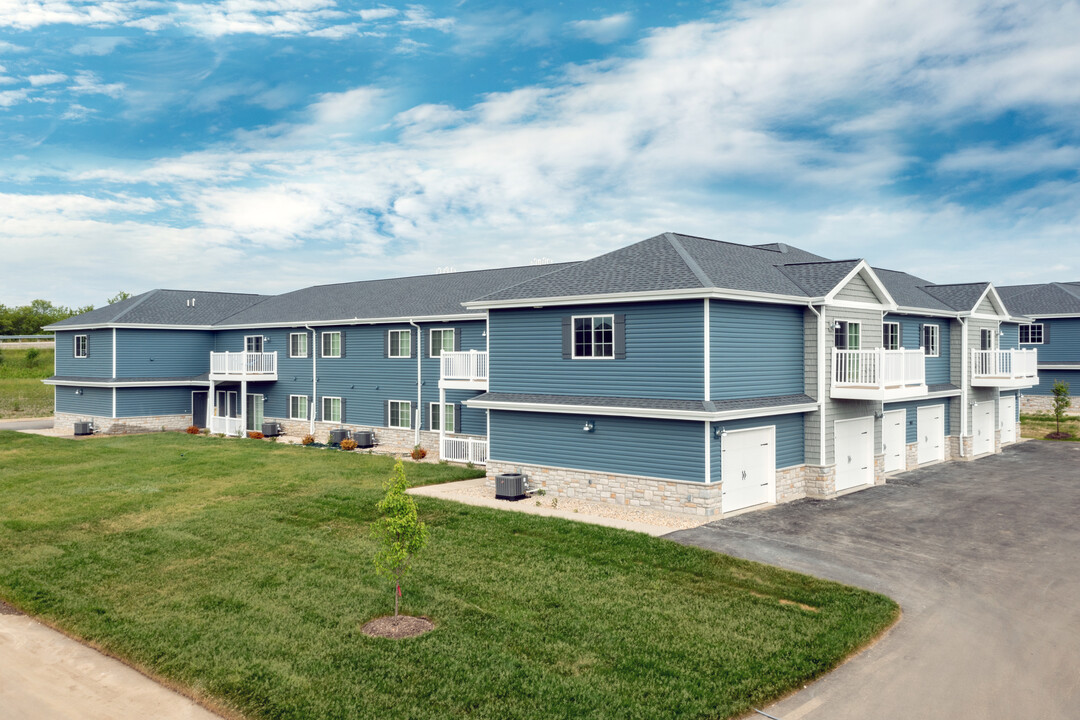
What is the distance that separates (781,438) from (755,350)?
2568 mm

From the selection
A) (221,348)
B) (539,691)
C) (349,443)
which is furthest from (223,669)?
(221,348)

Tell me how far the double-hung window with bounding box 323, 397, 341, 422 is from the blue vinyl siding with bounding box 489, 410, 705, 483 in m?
13.2

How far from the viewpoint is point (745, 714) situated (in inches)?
331

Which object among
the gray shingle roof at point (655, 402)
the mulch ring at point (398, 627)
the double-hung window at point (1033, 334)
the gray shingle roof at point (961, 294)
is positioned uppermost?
the gray shingle roof at point (961, 294)

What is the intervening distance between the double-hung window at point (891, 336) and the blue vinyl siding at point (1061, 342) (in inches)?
956

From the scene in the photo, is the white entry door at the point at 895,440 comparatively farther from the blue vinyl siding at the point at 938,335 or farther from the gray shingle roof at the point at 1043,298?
the gray shingle roof at the point at 1043,298

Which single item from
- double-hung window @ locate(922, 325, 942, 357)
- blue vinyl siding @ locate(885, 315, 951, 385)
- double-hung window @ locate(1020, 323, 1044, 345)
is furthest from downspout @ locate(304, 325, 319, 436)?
double-hung window @ locate(1020, 323, 1044, 345)

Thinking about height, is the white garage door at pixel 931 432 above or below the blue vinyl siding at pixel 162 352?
below

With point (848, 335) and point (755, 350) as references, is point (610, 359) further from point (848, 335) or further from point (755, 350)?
point (848, 335)

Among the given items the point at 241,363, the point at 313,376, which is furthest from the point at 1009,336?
the point at 241,363

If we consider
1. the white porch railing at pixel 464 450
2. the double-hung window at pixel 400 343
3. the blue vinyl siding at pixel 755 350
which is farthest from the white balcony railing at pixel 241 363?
the blue vinyl siding at pixel 755 350

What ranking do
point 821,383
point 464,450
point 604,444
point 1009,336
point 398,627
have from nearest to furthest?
point 398,627 < point 604,444 < point 821,383 < point 464,450 < point 1009,336

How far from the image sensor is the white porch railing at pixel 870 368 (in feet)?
65.9

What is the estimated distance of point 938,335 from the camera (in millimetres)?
27688
